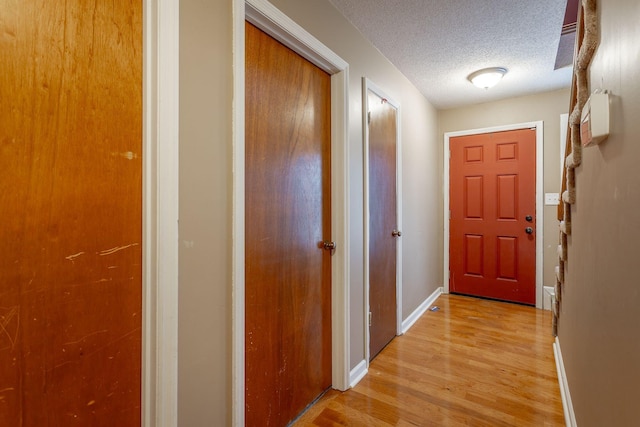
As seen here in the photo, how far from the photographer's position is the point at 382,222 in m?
2.52

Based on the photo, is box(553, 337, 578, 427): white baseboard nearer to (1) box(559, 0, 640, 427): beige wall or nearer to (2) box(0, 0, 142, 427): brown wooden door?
(1) box(559, 0, 640, 427): beige wall

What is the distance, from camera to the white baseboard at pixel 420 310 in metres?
2.89

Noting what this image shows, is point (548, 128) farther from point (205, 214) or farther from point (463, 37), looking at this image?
point (205, 214)

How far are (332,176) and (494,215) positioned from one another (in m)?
2.59

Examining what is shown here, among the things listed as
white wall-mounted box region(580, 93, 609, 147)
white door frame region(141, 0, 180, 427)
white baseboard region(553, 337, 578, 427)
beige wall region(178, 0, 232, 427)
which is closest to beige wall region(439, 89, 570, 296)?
white baseboard region(553, 337, 578, 427)

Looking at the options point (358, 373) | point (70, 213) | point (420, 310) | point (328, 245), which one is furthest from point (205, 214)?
point (420, 310)

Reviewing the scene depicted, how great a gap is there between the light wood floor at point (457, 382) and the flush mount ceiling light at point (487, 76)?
2267mm

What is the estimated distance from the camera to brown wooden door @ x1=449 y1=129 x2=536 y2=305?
3.44 m

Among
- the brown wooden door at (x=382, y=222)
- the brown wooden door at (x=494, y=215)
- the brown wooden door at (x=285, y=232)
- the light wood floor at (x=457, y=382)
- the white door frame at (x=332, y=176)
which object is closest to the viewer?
the white door frame at (x=332, y=176)

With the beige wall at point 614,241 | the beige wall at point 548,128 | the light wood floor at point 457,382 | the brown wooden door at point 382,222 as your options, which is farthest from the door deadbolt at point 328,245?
the beige wall at point 548,128

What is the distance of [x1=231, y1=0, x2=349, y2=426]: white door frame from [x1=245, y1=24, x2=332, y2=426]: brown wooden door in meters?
0.04

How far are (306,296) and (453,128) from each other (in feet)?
10.3

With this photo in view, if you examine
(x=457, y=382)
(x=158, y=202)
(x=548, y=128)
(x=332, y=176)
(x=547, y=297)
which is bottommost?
(x=457, y=382)

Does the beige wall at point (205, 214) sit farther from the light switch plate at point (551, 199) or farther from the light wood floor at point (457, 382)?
the light switch plate at point (551, 199)
